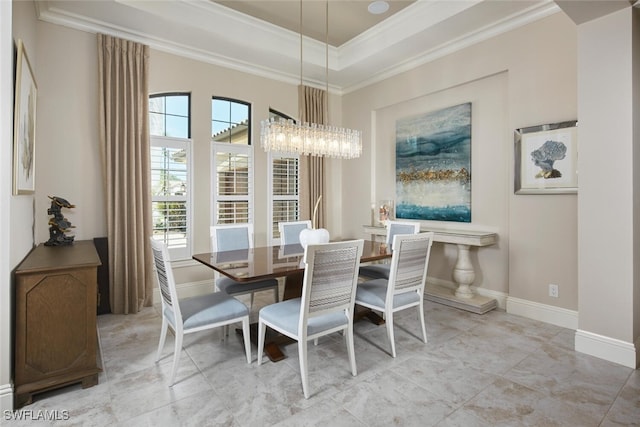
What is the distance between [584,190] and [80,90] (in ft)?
16.0

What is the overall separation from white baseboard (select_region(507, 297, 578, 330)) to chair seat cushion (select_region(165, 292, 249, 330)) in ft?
9.37

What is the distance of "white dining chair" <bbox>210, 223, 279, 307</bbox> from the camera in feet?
10.5

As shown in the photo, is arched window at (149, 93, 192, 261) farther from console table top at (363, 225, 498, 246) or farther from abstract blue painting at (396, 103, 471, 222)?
console table top at (363, 225, 498, 246)

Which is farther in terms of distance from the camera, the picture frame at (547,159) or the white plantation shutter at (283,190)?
the white plantation shutter at (283,190)

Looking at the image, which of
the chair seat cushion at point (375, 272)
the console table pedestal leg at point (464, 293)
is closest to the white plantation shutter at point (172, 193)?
the chair seat cushion at point (375, 272)

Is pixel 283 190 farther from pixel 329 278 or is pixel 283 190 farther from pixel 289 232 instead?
pixel 329 278

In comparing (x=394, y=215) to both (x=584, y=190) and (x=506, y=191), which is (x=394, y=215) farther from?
(x=584, y=190)

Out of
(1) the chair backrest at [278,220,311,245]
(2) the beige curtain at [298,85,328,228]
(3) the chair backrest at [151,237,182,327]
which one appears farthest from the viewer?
(2) the beige curtain at [298,85,328,228]

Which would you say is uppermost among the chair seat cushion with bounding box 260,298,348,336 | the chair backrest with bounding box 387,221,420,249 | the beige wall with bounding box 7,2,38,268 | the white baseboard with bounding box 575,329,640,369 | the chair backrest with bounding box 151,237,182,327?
the beige wall with bounding box 7,2,38,268

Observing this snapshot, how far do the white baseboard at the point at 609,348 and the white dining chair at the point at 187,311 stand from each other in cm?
265

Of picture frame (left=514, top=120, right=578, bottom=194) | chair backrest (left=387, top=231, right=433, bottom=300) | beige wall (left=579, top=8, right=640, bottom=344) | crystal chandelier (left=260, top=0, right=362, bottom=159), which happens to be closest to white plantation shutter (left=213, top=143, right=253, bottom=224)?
crystal chandelier (left=260, top=0, right=362, bottom=159)

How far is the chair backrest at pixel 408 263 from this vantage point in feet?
8.71

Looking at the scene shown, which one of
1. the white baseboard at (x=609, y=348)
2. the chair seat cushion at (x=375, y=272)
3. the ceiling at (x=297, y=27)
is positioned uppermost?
the ceiling at (x=297, y=27)

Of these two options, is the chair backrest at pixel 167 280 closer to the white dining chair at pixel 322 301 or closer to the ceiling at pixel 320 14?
the white dining chair at pixel 322 301
